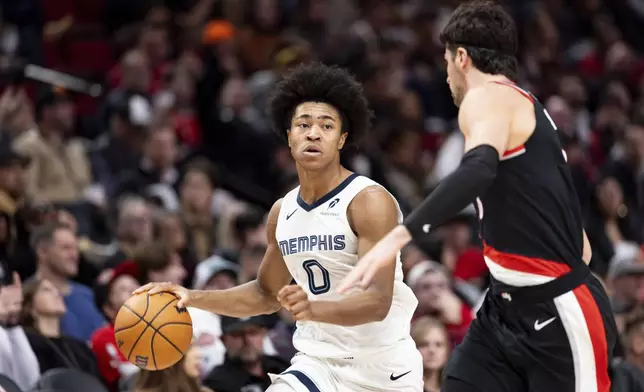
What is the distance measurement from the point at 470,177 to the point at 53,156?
7.71 metres

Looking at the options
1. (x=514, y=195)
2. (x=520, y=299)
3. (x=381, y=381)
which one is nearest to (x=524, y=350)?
(x=520, y=299)

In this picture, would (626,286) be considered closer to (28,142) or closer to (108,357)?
(108,357)

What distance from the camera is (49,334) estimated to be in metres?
8.05

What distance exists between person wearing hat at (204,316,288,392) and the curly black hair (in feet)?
7.74

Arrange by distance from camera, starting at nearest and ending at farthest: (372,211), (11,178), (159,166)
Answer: (372,211) → (11,178) → (159,166)

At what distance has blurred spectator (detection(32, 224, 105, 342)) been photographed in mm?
8766

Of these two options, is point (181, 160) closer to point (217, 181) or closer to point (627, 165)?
point (217, 181)

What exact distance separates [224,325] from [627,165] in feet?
22.6

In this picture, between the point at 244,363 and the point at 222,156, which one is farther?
the point at 222,156

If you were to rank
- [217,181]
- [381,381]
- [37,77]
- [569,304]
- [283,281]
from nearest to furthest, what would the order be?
[569,304] < [381,381] < [283,281] < [217,181] < [37,77]

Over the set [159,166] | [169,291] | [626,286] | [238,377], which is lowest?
[626,286]

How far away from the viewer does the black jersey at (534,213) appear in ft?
15.1

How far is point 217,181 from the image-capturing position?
38.3 feet

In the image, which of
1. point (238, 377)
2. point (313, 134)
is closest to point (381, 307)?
point (313, 134)
